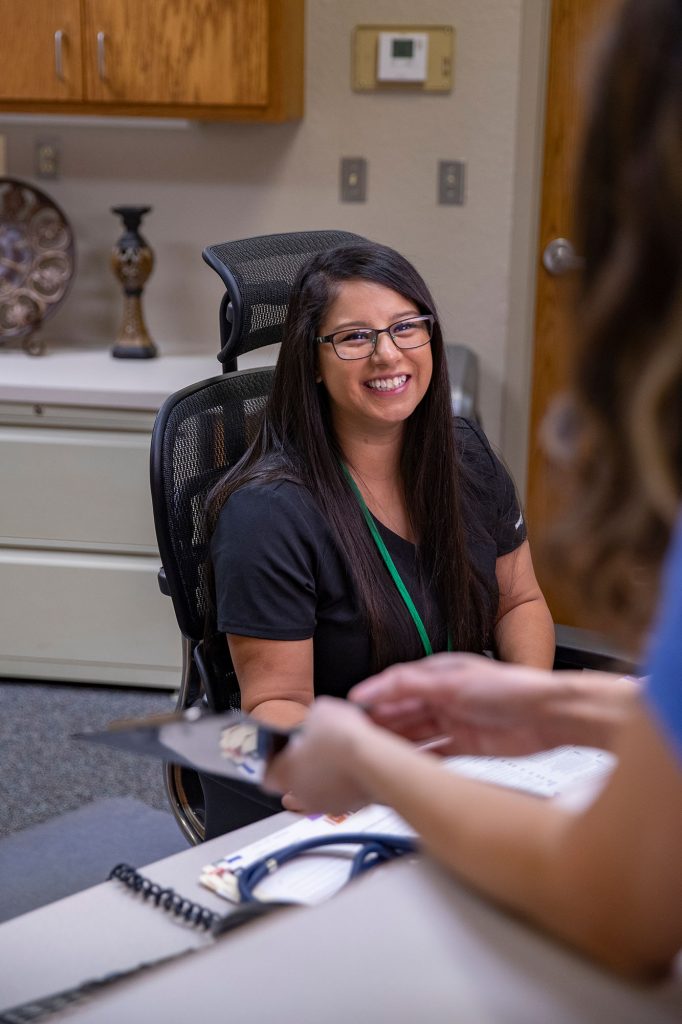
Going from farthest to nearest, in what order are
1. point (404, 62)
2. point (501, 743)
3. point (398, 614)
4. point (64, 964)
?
point (404, 62) → point (398, 614) → point (64, 964) → point (501, 743)

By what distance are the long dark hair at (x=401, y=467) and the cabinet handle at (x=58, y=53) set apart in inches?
64.8

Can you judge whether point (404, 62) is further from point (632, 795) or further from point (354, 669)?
point (632, 795)

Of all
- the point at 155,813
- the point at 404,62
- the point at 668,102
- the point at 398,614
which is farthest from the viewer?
the point at 404,62

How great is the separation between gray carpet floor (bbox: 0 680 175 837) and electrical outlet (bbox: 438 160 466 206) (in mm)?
1547

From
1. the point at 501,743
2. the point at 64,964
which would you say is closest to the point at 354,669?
the point at 64,964

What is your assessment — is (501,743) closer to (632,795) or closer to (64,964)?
(632,795)

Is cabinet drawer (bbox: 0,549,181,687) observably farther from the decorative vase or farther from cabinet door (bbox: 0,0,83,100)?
cabinet door (bbox: 0,0,83,100)

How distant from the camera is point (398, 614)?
159 cm

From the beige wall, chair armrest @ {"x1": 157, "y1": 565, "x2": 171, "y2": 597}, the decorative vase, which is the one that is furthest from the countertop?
chair armrest @ {"x1": 157, "y1": 565, "x2": 171, "y2": 597}

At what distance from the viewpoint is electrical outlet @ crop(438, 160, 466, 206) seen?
327 cm

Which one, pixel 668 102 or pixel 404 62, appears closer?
pixel 668 102

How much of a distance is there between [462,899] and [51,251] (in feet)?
9.85

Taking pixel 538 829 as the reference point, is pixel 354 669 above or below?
below

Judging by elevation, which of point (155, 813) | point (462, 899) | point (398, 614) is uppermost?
point (462, 899)
